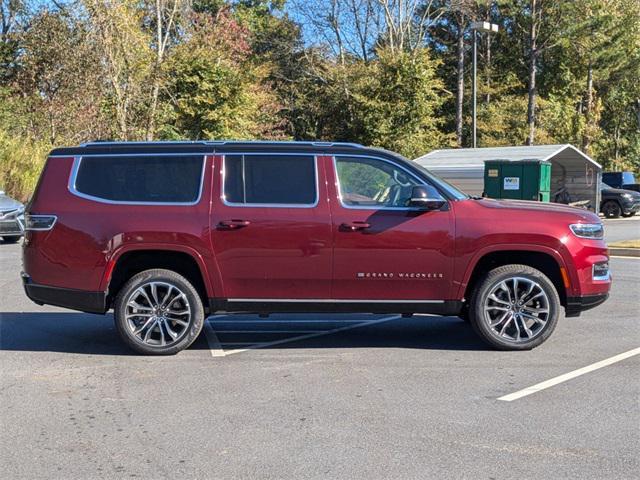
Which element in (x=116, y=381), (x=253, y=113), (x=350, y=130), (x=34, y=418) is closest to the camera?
(x=34, y=418)

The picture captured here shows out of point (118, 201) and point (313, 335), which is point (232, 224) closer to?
point (118, 201)

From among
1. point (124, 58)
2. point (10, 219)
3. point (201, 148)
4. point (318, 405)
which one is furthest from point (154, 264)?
point (124, 58)

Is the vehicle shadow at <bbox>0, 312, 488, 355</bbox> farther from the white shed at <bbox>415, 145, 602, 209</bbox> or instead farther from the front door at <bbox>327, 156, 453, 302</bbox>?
the white shed at <bbox>415, 145, 602, 209</bbox>

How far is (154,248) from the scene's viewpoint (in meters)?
6.66

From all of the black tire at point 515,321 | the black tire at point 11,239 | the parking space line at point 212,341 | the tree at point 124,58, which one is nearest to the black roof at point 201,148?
the black tire at point 515,321

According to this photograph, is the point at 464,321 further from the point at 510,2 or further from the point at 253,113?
the point at 510,2

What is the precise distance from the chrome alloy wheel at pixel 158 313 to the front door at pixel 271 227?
0.47 metres

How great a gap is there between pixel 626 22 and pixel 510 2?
28.4 feet

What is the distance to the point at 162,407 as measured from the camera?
5.31 metres

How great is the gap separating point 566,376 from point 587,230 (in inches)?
58.7

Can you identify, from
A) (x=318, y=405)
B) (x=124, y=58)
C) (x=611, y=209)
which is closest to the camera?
(x=318, y=405)

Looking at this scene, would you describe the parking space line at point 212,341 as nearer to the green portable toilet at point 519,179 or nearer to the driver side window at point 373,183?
the driver side window at point 373,183

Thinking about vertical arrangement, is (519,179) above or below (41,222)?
below

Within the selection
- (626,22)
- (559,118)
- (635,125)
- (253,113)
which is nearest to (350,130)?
(253,113)
